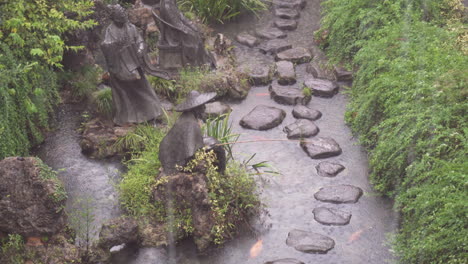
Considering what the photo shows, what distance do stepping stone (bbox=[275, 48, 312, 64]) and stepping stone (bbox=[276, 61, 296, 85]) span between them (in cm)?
28

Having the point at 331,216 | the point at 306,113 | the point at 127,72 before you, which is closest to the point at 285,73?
the point at 306,113

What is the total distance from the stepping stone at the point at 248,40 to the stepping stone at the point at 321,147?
353 centimetres

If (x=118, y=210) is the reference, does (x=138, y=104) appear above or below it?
above

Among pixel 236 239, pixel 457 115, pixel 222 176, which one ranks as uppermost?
pixel 457 115

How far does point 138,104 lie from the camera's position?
7988mm

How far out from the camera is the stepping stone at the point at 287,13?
39.5ft

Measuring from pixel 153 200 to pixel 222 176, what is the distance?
93 centimetres

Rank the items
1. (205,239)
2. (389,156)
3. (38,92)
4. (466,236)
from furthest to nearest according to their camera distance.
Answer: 1. (38,92)
2. (389,156)
3. (205,239)
4. (466,236)

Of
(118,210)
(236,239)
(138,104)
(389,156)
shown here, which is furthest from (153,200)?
(389,156)

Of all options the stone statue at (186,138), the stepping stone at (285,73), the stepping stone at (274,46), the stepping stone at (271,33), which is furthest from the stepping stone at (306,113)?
the stepping stone at (271,33)

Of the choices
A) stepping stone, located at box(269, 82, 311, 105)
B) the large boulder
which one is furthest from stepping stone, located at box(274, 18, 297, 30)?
the large boulder

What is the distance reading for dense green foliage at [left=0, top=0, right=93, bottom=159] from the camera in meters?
7.05

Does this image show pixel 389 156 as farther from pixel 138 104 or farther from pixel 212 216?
pixel 138 104

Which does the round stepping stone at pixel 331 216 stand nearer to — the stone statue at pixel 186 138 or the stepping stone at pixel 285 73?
the stone statue at pixel 186 138
